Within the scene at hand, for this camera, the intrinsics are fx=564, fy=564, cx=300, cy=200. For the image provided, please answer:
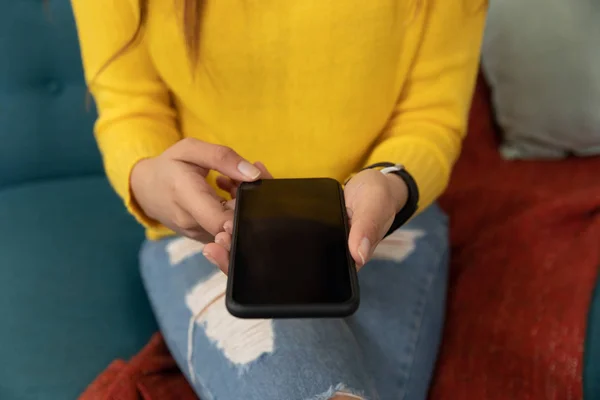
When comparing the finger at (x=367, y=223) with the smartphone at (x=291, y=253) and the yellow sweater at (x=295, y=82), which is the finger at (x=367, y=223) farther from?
the yellow sweater at (x=295, y=82)

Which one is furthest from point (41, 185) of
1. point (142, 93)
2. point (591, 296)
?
point (591, 296)

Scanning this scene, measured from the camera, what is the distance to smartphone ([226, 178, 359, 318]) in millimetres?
354

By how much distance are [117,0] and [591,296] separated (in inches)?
22.5

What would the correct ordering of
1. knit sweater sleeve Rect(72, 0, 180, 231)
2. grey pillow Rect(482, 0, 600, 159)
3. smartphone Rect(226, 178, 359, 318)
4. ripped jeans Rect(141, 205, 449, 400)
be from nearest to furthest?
smartphone Rect(226, 178, 359, 318), ripped jeans Rect(141, 205, 449, 400), knit sweater sleeve Rect(72, 0, 180, 231), grey pillow Rect(482, 0, 600, 159)

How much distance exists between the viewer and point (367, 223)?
417mm

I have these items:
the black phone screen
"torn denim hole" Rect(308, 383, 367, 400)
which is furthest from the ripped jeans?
the black phone screen

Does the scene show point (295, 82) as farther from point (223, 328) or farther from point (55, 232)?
point (55, 232)

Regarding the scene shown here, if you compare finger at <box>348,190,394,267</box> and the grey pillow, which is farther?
the grey pillow

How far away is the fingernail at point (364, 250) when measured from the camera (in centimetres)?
39

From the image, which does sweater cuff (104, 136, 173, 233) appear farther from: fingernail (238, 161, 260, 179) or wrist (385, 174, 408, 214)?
wrist (385, 174, 408, 214)

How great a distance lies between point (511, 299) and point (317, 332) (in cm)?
26

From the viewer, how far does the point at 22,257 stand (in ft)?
2.24

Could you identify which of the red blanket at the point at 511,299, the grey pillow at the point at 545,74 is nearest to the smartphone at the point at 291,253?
the red blanket at the point at 511,299

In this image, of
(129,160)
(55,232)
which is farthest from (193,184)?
(55,232)
